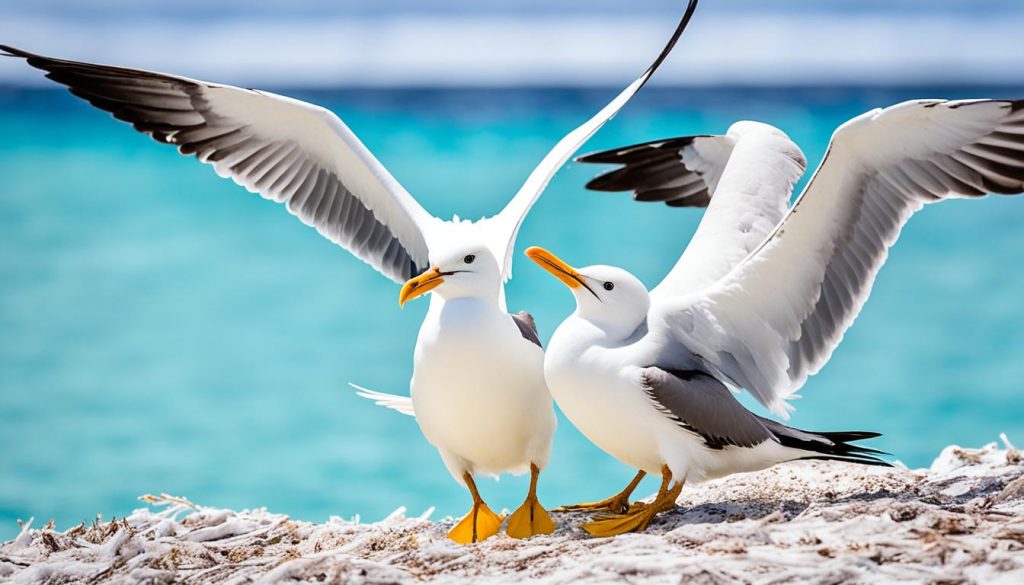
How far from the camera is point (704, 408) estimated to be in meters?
3.46

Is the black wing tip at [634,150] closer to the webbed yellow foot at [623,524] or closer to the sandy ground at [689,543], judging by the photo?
the sandy ground at [689,543]

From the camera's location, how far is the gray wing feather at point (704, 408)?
11.2ft

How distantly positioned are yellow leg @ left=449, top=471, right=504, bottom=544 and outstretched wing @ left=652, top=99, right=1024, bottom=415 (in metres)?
0.77

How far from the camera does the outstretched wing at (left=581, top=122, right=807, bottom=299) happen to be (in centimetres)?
406

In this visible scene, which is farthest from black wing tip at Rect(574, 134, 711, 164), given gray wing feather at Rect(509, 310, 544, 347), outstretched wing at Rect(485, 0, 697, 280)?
gray wing feather at Rect(509, 310, 544, 347)

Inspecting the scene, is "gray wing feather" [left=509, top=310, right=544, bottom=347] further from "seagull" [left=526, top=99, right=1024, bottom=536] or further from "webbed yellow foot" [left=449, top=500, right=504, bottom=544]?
"webbed yellow foot" [left=449, top=500, right=504, bottom=544]

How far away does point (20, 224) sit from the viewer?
11672 mm

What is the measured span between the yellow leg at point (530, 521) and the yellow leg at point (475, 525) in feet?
0.20

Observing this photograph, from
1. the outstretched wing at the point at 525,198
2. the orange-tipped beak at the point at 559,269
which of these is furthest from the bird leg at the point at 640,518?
the outstretched wing at the point at 525,198

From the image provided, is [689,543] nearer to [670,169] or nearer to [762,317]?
[762,317]

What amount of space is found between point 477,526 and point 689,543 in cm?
89

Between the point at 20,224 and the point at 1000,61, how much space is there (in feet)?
34.8

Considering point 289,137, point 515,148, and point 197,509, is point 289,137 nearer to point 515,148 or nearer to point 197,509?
point 197,509

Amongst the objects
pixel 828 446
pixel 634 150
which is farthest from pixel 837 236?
pixel 634 150
